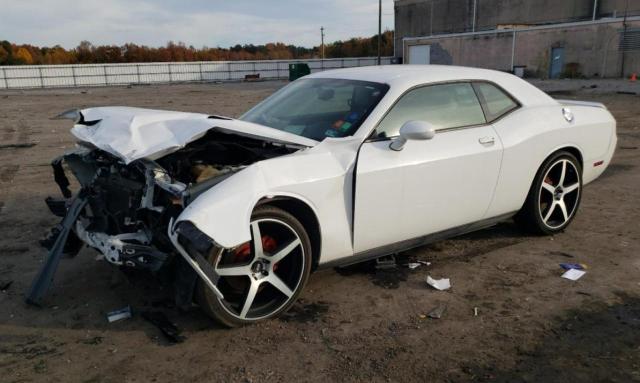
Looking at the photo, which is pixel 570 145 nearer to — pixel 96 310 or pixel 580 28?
pixel 96 310

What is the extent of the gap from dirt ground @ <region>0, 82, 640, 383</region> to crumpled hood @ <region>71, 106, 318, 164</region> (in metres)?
1.11

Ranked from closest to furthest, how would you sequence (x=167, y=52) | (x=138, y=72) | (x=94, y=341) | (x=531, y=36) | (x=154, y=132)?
1. (x=94, y=341)
2. (x=154, y=132)
3. (x=531, y=36)
4. (x=138, y=72)
5. (x=167, y=52)

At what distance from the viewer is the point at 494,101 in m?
4.50

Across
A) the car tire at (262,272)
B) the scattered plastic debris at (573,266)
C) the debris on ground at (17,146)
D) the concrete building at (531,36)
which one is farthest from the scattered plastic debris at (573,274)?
the concrete building at (531,36)

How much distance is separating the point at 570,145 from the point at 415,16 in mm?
57597

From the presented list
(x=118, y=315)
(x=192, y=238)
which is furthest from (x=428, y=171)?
(x=118, y=315)

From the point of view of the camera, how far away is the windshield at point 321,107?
3.83 metres

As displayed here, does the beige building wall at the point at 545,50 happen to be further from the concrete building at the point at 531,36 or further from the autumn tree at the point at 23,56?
the autumn tree at the point at 23,56

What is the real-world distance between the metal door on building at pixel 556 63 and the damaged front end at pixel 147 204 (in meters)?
33.3

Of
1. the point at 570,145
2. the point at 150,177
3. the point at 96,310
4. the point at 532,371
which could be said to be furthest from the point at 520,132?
the point at 96,310

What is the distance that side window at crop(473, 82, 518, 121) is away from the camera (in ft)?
14.5

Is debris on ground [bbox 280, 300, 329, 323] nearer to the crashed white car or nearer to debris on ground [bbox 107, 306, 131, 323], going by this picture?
the crashed white car

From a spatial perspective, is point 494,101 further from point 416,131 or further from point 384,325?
point 384,325

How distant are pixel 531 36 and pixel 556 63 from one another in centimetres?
276
